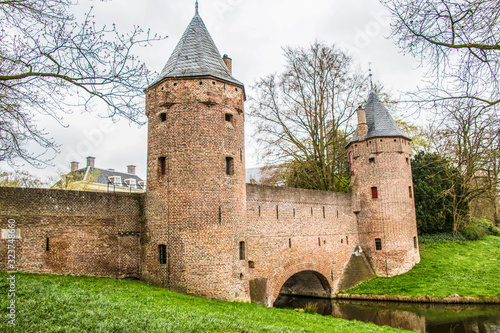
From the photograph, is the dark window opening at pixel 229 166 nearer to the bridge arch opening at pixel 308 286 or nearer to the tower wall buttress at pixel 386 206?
the bridge arch opening at pixel 308 286

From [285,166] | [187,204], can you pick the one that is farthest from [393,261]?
[187,204]

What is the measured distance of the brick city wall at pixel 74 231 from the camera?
1003 cm

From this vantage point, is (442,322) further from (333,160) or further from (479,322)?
(333,160)

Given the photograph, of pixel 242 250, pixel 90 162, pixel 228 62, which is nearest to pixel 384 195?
pixel 242 250

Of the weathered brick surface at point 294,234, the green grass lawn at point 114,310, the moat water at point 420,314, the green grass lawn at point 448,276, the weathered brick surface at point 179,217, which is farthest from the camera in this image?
the green grass lawn at point 448,276

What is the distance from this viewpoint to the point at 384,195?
19922 mm

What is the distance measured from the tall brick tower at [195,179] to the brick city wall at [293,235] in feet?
2.96

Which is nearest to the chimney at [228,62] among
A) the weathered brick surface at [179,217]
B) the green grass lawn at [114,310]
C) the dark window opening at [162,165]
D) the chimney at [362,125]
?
the weathered brick surface at [179,217]

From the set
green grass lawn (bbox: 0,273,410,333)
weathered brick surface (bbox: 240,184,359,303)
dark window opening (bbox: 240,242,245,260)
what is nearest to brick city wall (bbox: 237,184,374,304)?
weathered brick surface (bbox: 240,184,359,303)

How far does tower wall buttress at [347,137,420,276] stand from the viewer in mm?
19578

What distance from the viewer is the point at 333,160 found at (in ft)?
76.4

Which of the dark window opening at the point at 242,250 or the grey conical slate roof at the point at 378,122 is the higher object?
the grey conical slate roof at the point at 378,122

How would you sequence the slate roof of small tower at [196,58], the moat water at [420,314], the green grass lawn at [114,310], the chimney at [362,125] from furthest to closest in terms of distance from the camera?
1. the chimney at [362,125]
2. the moat water at [420,314]
3. the slate roof of small tower at [196,58]
4. the green grass lawn at [114,310]

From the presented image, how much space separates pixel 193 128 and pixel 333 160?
1336 centimetres
